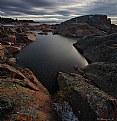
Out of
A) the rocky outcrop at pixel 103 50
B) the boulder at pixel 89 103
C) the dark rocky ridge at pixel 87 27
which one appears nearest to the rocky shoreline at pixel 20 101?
the boulder at pixel 89 103

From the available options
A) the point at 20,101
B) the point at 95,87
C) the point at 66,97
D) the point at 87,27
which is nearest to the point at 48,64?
the point at 95,87

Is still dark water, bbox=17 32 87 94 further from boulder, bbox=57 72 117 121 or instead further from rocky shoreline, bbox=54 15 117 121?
boulder, bbox=57 72 117 121

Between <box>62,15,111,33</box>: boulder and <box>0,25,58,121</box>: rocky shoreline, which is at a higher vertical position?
<box>62,15,111,33</box>: boulder

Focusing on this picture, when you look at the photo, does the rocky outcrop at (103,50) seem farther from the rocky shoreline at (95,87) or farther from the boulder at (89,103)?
the boulder at (89,103)

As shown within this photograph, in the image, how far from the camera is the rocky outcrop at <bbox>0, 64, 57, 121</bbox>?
17959 mm

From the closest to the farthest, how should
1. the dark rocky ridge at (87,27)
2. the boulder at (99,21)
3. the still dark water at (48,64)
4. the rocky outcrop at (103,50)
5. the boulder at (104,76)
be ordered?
1. the boulder at (104,76)
2. the still dark water at (48,64)
3. the rocky outcrop at (103,50)
4. the dark rocky ridge at (87,27)
5. the boulder at (99,21)

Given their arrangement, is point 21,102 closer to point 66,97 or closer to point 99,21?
point 66,97

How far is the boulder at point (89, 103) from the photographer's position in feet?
59.8

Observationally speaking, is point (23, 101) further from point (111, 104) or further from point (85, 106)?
point (111, 104)

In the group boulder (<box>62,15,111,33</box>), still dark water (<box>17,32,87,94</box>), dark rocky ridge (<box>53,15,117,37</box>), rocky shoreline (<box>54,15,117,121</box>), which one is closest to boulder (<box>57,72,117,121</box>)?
rocky shoreline (<box>54,15,117,121</box>)

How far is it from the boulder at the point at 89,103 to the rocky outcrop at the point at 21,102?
98.4 inches

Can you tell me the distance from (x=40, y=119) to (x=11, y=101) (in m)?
3.36

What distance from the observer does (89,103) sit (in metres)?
19.8

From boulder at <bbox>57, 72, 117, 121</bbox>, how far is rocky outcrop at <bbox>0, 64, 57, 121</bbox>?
250 centimetres
